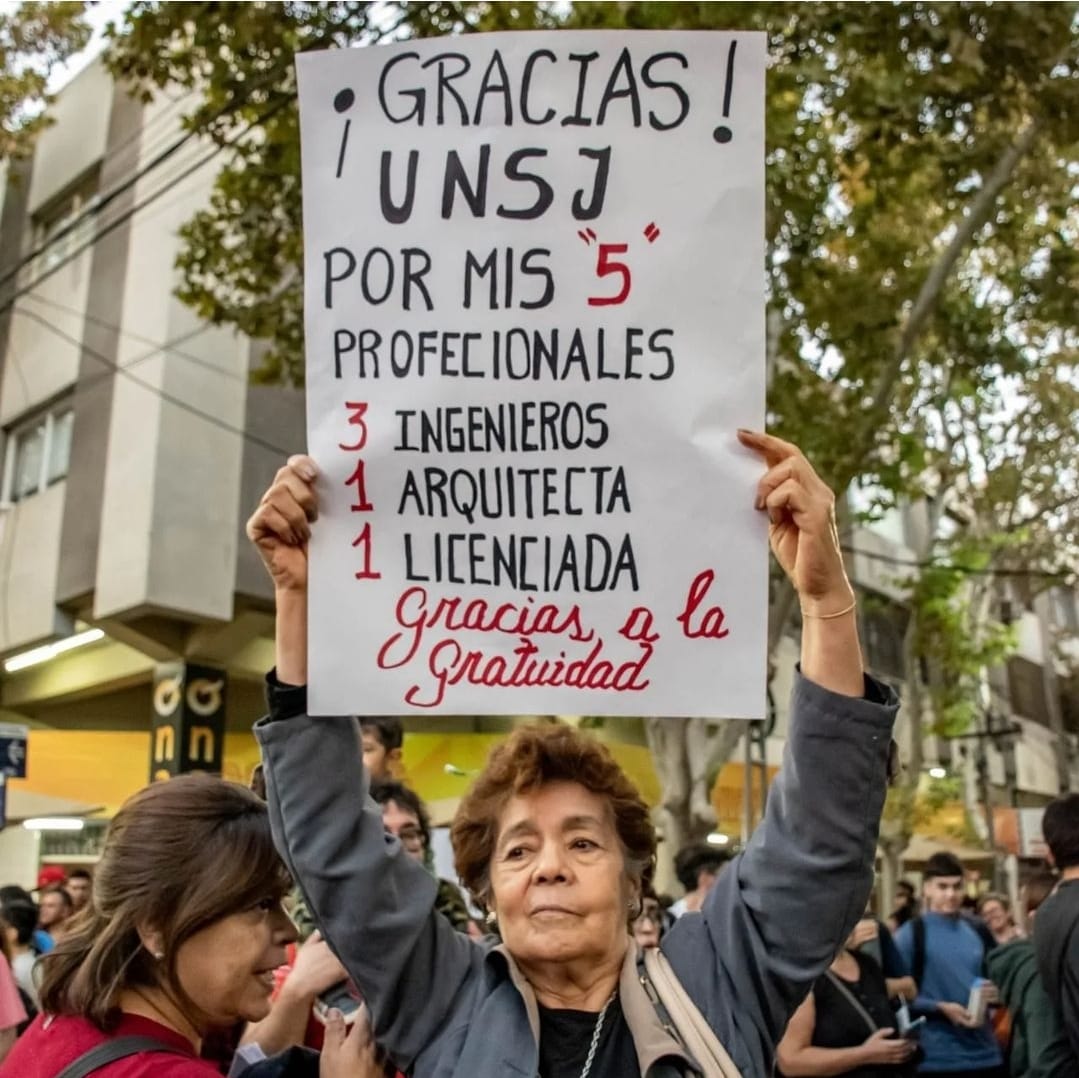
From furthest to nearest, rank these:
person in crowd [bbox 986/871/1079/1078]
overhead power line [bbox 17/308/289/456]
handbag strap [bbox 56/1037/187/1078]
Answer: overhead power line [bbox 17/308/289/456], person in crowd [bbox 986/871/1079/1078], handbag strap [bbox 56/1037/187/1078]

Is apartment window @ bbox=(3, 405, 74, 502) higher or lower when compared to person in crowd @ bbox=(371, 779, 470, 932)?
higher

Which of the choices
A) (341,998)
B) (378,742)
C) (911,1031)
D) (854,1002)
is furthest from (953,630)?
(341,998)

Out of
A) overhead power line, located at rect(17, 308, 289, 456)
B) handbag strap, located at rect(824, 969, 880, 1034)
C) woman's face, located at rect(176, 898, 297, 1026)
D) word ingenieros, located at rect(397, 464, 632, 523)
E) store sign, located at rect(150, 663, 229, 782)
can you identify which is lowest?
handbag strap, located at rect(824, 969, 880, 1034)

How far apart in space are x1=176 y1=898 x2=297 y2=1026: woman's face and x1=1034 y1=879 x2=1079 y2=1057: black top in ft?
8.56

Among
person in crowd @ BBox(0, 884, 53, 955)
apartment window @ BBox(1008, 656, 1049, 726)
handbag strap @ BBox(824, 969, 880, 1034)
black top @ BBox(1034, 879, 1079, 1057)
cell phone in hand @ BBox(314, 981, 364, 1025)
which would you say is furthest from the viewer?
apartment window @ BBox(1008, 656, 1049, 726)

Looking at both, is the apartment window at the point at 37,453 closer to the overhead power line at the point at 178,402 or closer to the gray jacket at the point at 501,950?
the overhead power line at the point at 178,402

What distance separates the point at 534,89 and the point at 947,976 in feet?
18.3

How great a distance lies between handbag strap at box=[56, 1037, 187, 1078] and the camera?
1.83 m

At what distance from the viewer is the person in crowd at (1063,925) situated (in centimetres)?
387

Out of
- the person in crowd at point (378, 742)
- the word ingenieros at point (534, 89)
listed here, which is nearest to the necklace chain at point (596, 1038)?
the word ingenieros at point (534, 89)

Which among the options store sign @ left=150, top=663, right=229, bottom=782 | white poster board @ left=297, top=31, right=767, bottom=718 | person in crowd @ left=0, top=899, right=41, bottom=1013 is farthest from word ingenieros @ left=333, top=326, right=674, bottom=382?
store sign @ left=150, top=663, right=229, bottom=782

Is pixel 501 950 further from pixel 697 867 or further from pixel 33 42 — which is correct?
pixel 33 42

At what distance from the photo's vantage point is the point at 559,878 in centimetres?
205

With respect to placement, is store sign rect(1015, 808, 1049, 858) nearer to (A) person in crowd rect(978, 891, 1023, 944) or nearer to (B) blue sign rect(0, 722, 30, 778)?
(A) person in crowd rect(978, 891, 1023, 944)
